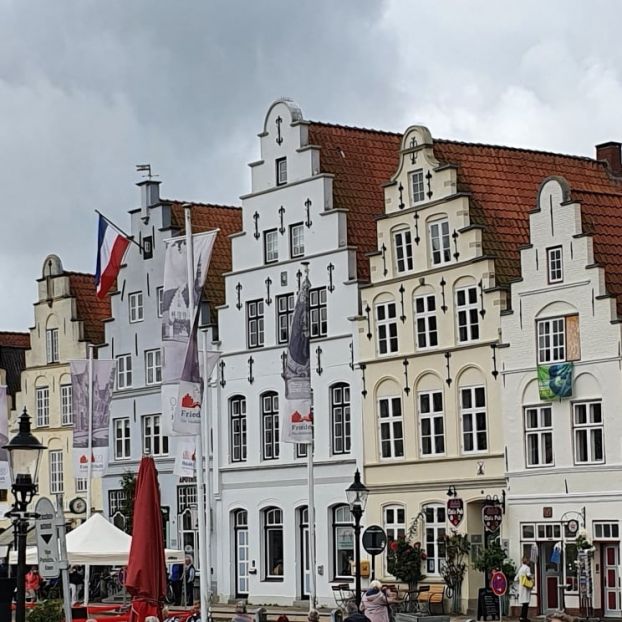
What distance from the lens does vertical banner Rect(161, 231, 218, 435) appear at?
37.7 m

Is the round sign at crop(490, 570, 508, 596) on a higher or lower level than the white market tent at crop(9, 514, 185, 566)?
lower

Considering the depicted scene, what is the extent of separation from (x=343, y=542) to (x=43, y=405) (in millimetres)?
19503

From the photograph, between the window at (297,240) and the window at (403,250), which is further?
the window at (297,240)

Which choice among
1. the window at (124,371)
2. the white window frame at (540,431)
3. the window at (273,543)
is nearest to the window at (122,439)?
the window at (124,371)

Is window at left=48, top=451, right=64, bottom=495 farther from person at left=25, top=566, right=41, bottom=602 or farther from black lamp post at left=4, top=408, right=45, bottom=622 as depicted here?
black lamp post at left=4, top=408, right=45, bottom=622

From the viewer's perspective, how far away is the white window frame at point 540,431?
45219 millimetres

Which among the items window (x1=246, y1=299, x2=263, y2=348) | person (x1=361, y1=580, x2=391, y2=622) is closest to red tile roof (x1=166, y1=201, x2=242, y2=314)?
window (x1=246, y1=299, x2=263, y2=348)

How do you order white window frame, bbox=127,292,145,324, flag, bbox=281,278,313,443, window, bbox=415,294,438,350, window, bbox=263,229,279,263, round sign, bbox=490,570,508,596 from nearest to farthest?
round sign, bbox=490,570,508,596
flag, bbox=281,278,313,443
window, bbox=415,294,438,350
window, bbox=263,229,279,263
white window frame, bbox=127,292,145,324

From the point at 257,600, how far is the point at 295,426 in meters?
14.4

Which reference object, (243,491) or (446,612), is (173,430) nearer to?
(446,612)

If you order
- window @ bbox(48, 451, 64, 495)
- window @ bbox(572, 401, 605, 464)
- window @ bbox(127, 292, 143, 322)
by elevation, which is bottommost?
window @ bbox(572, 401, 605, 464)

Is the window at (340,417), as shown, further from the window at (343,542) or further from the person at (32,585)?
the person at (32,585)

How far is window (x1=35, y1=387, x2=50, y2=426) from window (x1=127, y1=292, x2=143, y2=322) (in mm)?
6315

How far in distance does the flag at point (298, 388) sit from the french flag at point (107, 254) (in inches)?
440
